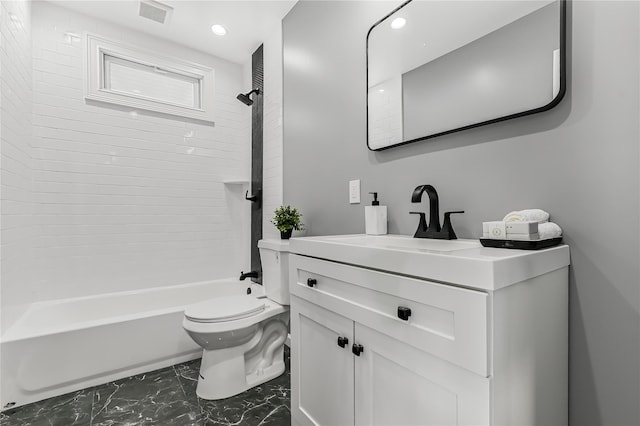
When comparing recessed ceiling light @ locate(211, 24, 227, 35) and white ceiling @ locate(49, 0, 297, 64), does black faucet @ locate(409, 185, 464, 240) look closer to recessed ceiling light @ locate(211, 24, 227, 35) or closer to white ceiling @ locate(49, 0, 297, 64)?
white ceiling @ locate(49, 0, 297, 64)

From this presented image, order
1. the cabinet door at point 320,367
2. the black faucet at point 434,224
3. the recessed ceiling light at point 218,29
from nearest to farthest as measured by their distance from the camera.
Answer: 1. the cabinet door at point 320,367
2. the black faucet at point 434,224
3. the recessed ceiling light at point 218,29

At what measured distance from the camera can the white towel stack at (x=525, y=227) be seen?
86 cm

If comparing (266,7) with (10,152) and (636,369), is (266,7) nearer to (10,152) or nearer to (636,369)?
(10,152)

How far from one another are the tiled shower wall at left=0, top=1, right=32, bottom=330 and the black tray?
94.3 inches

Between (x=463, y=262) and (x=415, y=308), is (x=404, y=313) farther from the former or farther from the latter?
(x=463, y=262)

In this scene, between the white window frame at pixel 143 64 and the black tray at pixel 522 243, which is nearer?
the black tray at pixel 522 243

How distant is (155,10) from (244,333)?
245 cm

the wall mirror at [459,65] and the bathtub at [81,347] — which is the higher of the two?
the wall mirror at [459,65]

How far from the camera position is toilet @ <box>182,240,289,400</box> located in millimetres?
1713

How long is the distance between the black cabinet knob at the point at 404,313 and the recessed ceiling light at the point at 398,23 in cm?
129

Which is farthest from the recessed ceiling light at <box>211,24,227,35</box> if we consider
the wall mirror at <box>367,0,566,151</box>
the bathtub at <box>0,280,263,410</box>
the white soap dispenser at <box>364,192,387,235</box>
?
the bathtub at <box>0,280,263,410</box>

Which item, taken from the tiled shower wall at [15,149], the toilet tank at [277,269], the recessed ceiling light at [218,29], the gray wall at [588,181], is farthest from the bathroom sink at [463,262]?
the recessed ceiling light at [218,29]

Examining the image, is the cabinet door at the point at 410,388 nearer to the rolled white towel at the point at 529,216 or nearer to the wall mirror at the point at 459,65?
the rolled white towel at the point at 529,216

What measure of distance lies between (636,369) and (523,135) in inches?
29.5
